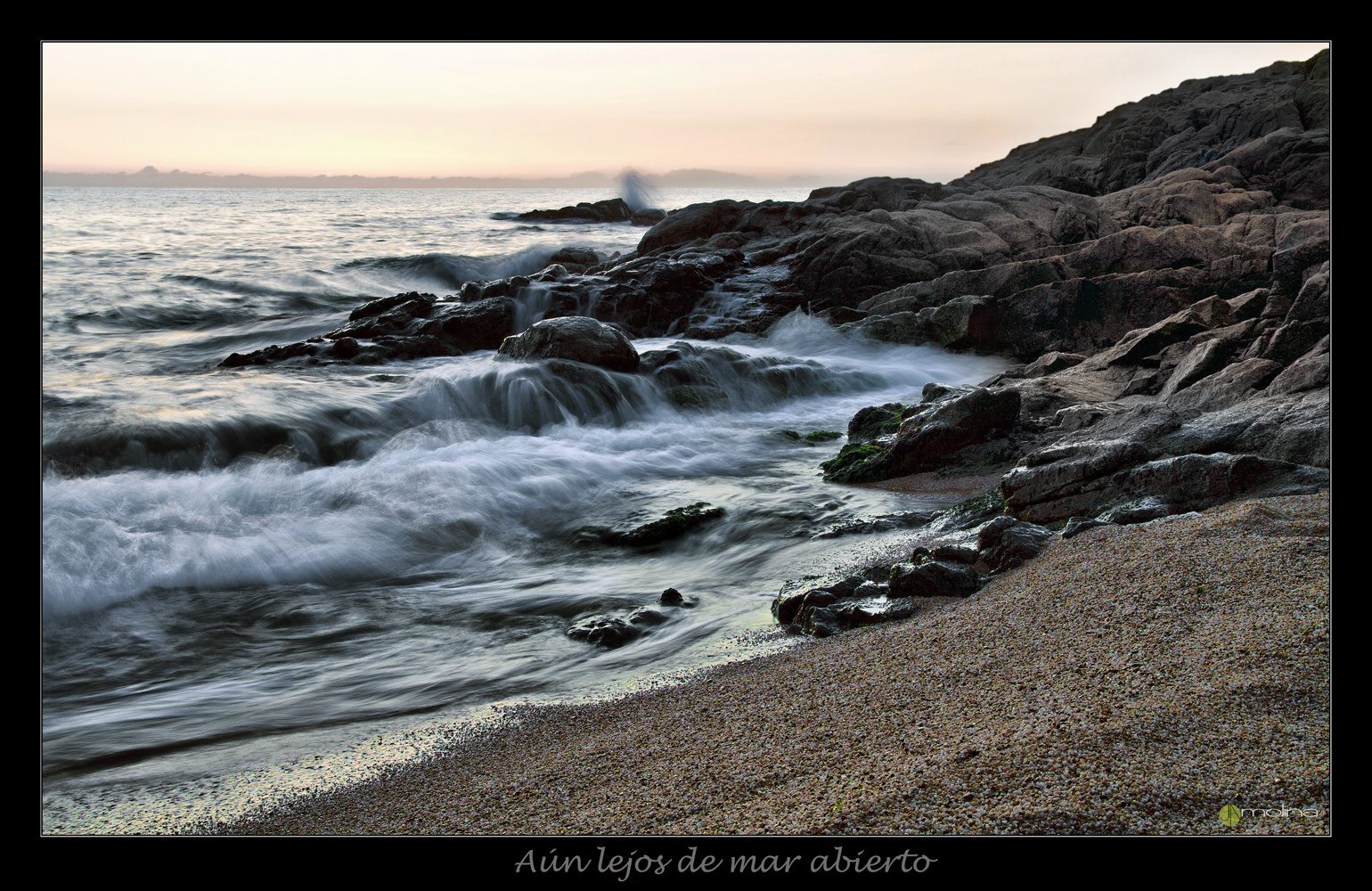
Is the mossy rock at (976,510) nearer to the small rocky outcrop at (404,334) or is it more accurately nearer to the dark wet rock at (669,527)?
the dark wet rock at (669,527)

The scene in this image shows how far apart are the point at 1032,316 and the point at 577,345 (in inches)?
258

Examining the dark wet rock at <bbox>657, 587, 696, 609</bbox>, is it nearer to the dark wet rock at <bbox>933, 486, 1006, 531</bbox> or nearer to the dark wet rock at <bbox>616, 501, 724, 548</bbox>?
the dark wet rock at <bbox>616, 501, 724, 548</bbox>

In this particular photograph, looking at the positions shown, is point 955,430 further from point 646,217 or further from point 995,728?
point 646,217

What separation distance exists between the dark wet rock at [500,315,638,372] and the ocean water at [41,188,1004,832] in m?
0.37

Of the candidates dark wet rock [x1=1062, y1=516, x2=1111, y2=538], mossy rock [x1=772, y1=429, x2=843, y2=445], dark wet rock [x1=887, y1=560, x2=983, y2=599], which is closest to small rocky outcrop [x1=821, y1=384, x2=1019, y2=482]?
mossy rock [x1=772, y1=429, x2=843, y2=445]

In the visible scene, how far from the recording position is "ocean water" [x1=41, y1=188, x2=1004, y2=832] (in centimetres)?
355

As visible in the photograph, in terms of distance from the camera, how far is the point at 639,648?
4.17m

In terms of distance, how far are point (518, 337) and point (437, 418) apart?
2.14 m

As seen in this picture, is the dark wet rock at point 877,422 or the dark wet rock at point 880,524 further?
the dark wet rock at point 877,422

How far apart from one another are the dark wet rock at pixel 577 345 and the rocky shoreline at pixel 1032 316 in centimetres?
4

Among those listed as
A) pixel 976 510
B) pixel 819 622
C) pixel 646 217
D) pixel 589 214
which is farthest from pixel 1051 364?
pixel 589 214

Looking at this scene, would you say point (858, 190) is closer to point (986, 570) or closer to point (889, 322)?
point (889, 322)

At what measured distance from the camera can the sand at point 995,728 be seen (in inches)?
77.6

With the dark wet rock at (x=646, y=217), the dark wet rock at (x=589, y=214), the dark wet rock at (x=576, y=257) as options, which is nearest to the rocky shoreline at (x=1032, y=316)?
the dark wet rock at (x=576, y=257)
